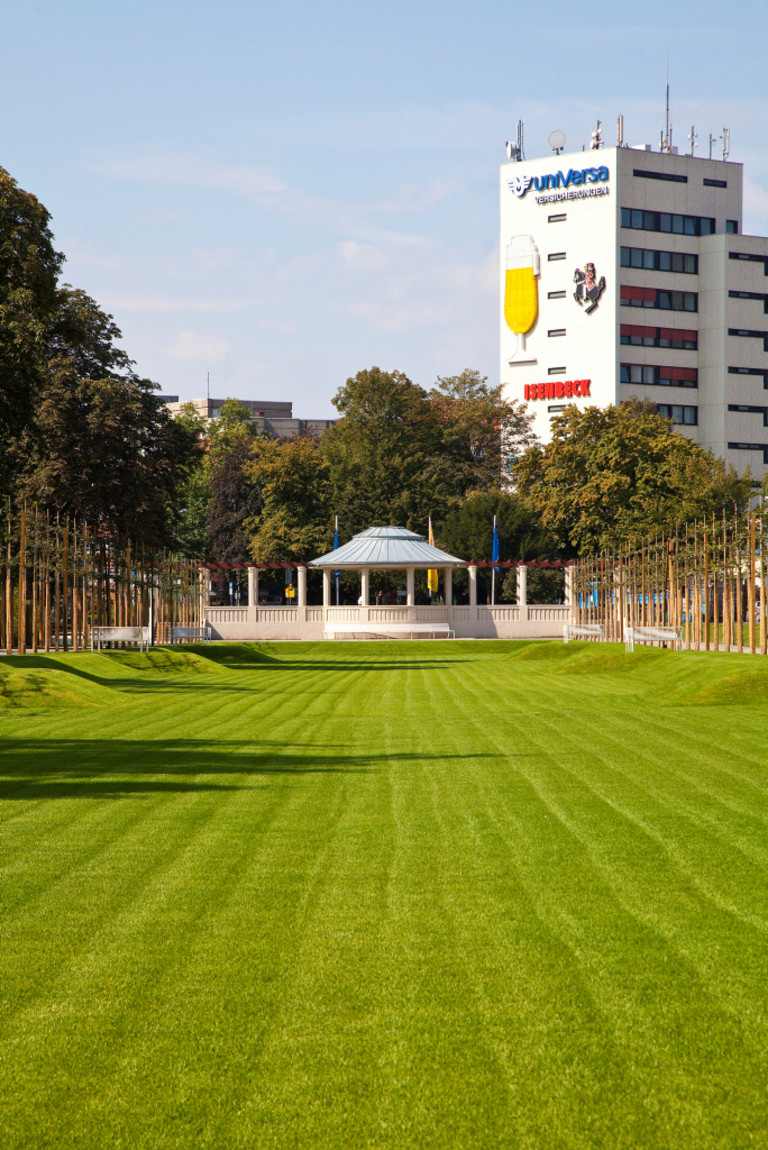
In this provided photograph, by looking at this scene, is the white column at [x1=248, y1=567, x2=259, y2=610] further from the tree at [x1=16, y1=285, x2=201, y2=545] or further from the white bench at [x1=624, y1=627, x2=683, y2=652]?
the white bench at [x1=624, y1=627, x2=683, y2=652]

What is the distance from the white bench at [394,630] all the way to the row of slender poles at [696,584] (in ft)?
43.7

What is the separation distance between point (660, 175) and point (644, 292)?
9.53 meters

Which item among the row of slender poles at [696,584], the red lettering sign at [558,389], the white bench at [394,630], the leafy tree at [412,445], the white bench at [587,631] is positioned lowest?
the white bench at [394,630]

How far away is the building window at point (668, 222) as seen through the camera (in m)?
90.4

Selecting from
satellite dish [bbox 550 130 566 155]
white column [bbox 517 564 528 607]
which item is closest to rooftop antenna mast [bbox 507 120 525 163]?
satellite dish [bbox 550 130 566 155]

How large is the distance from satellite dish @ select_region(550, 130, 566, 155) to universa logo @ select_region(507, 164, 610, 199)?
4.66m

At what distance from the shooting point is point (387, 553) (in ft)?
185

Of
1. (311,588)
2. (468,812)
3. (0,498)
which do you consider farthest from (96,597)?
(311,588)

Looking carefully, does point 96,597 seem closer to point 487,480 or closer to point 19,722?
point 19,722

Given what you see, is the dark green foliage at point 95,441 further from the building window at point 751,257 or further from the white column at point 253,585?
the building window at point 751,257

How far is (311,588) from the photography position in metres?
87.2

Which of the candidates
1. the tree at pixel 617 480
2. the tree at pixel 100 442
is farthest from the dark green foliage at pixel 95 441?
the tree at pixel 617 480

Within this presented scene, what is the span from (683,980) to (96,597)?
2968cm

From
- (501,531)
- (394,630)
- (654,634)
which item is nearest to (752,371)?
(501,531)
